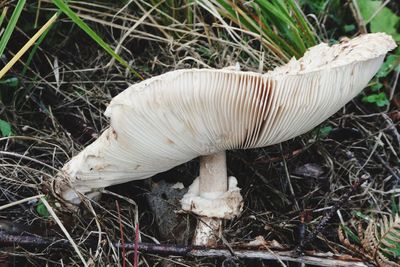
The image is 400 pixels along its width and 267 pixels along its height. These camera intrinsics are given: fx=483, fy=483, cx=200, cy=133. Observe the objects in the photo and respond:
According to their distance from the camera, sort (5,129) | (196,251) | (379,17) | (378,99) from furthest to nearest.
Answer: (379,17), (378,99), (5,129), (196,251)

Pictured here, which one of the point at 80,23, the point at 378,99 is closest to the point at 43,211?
the point at 80,23

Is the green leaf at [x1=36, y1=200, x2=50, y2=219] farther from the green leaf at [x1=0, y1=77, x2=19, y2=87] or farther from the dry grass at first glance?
the green leaf at [x1=0, y1=77, x2=19, y2=87]

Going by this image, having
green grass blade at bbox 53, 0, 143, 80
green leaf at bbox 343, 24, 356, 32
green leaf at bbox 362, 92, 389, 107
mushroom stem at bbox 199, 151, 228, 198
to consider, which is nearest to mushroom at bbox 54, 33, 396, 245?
mushroom stem at bbox 199, 151, 228, 198

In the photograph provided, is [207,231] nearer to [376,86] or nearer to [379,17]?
[376,86]

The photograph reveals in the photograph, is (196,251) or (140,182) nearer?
(196,251)

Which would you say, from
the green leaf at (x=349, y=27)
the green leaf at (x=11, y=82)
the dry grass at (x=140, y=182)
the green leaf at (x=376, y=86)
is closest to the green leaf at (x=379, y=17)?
the green leaf at (x=349, y=27)

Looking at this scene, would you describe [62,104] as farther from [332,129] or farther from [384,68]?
[384,68]

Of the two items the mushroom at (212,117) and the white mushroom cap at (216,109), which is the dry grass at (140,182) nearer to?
the mushroom at (212,117)
